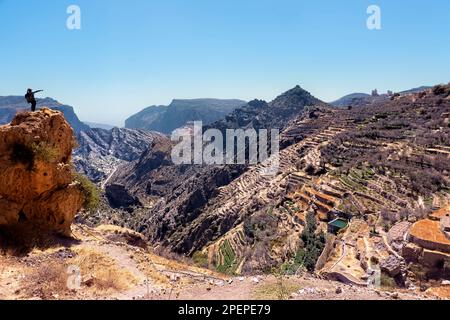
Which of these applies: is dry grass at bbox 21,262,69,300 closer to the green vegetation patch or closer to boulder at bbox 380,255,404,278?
boulder at bbox 380,255,404,278

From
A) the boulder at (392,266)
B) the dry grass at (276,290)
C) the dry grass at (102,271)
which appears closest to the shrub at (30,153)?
the dry grass at (102,271)

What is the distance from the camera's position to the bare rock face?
16.6 m

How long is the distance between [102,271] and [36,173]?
6607 millimetres

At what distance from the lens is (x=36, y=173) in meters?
17.0

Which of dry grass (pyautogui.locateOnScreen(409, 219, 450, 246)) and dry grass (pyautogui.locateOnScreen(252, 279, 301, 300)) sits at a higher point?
dry grass (pyautogui.locateOnScreen(252, 279, 301, 300))

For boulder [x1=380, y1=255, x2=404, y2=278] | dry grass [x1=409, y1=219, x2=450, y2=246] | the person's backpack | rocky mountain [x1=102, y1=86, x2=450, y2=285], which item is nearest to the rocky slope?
boulder [x1=380, y1=255, x2=404, y2=278]

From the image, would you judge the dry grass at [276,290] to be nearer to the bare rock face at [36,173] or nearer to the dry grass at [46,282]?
the dry grass at [46,282]

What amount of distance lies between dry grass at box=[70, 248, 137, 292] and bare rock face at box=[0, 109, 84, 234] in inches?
134

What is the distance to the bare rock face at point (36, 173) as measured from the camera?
16641mm

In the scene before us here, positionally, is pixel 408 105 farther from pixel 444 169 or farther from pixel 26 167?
pixel 26 167

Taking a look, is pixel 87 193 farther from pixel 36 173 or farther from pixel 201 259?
pixel 201 259

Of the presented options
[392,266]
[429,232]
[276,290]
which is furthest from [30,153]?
[429,232]

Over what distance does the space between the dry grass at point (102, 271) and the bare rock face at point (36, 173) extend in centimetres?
339

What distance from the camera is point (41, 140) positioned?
56.3ft
